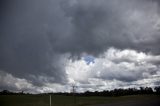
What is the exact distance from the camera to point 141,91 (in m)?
135

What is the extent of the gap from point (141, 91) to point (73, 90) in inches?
4042

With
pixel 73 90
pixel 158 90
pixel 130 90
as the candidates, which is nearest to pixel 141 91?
pixel 130 90

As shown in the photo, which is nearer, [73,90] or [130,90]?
[73,90]

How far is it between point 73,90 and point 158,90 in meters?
Result: 74.2

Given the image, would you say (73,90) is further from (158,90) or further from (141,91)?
(141,91)

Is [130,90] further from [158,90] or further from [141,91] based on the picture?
[158,90]

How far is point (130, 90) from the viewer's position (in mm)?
142500

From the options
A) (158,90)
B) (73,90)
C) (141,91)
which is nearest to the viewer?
(73,90)

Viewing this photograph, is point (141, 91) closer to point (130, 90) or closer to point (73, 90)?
point (130, 90)

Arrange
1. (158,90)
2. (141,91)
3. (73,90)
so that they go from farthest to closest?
(141,91), (158,90), (73,90)

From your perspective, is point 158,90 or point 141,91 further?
point 141,91

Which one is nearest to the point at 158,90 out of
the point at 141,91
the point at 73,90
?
the point at 141,91

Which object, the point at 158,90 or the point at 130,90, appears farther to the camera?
the point at 130,90

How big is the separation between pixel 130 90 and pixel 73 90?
107825mm
